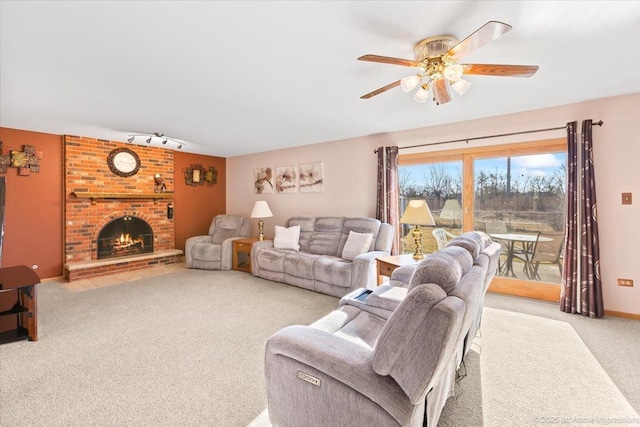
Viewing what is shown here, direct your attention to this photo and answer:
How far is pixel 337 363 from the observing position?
4.00ft

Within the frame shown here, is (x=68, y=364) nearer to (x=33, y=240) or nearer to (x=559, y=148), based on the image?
(x=33, y=240)

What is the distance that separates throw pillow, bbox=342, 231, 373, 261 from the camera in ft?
13.0

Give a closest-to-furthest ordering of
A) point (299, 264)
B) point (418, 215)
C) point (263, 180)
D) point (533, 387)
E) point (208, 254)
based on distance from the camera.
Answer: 1. point (533, 387)
2. point (418, 215)
3. point (299, 264)
4. point (208, 254)
5. point (263, 180)

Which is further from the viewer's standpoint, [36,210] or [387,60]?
[36,210]

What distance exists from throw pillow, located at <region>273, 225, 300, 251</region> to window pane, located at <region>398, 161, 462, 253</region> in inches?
68.8

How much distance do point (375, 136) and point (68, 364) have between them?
4.52 metres

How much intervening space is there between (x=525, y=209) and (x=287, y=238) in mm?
3436

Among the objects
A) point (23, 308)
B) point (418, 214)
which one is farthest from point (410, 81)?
point (23, 308)

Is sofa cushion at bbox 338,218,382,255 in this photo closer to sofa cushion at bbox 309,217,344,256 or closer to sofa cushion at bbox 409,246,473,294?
sofa cushion at bbox 309,217,344,256

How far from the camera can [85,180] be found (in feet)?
15.3

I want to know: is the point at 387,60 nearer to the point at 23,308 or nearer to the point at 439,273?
the point at 439,273

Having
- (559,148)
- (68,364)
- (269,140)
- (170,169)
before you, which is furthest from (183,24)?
(170,169)

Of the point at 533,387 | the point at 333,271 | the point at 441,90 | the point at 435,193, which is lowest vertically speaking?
the point at 533,387

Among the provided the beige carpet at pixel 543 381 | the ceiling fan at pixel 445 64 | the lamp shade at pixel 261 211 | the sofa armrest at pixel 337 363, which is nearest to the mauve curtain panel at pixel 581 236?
the beige carpet at pixel 543 381
